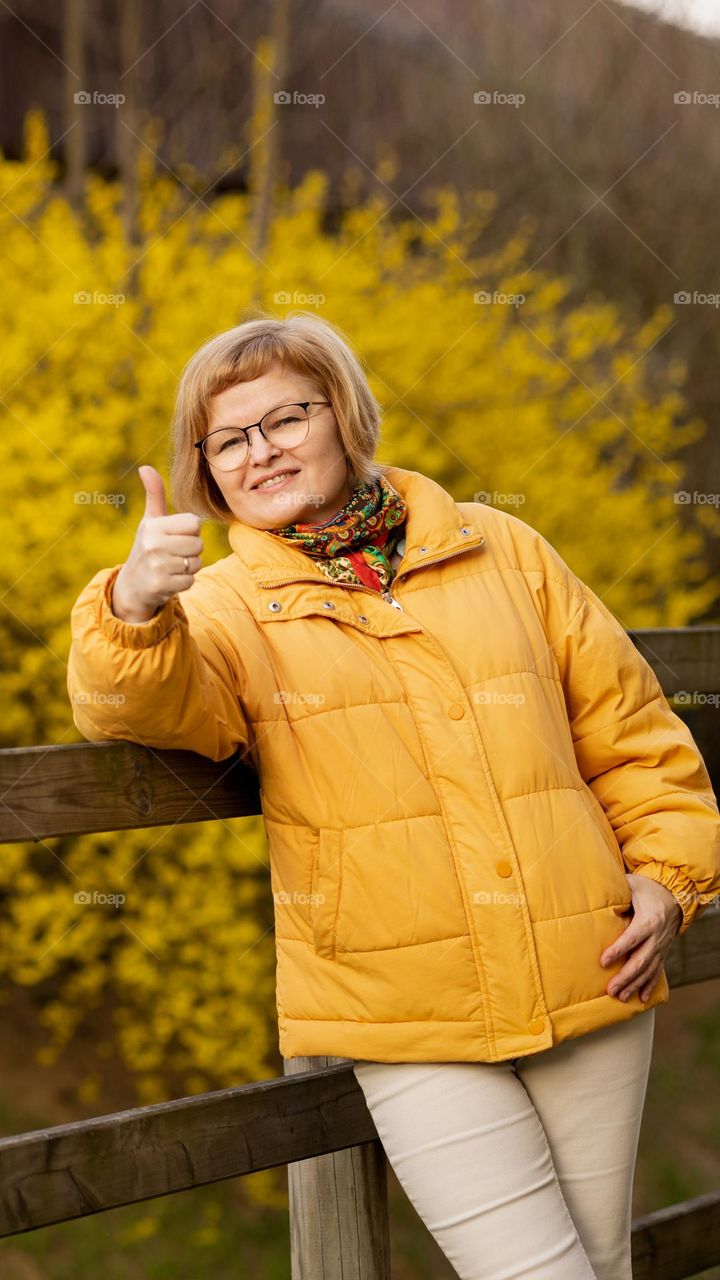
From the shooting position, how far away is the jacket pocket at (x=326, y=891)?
1.54 metres

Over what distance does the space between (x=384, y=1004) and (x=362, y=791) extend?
0.84 ft

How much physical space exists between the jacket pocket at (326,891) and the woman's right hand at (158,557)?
15.3 inches

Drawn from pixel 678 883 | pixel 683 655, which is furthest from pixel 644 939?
pixel 683 655

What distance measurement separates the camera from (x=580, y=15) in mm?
8398

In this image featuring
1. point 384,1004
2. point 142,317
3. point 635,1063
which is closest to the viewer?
point 384,1004

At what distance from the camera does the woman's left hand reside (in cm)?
160

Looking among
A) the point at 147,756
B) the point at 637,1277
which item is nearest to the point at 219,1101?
the point at 147,756

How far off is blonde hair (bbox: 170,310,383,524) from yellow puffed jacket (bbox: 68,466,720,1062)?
0.54ft

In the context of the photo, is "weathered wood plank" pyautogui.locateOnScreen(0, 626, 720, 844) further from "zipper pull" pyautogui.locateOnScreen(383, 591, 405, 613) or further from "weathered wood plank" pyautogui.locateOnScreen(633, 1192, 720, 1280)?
"weathered wood plank" pyautogui.locateOnScreen(633, 1192, 720, 1280)

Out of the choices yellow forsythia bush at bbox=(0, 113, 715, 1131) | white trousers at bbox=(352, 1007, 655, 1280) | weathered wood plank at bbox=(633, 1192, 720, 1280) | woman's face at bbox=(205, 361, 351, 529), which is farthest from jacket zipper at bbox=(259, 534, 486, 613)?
yellow forsythia bush at bbox=(0, 113, 715, 1131)

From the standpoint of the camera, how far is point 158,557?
1323 mm

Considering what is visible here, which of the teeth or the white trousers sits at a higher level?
the teeth

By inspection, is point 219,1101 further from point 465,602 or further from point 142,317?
point 142,317

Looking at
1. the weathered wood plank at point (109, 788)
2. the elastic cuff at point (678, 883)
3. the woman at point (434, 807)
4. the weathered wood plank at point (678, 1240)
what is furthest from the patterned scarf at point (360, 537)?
the weathered wood plank at point (678, 1240)
